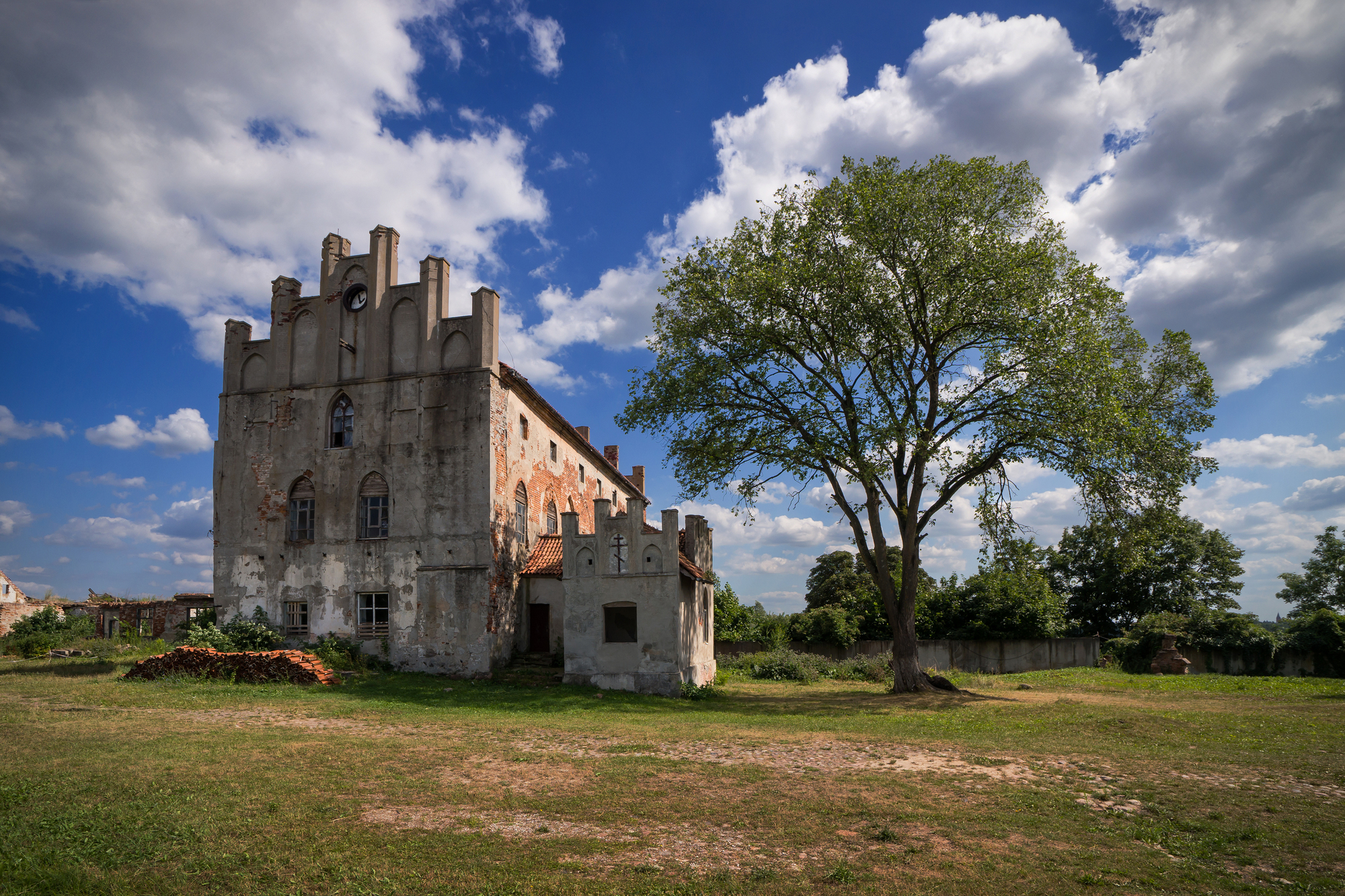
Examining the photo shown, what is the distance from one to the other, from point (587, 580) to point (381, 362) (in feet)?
32.6

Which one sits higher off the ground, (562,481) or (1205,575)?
(562,481)

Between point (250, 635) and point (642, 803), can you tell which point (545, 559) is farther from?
point (642, 803)

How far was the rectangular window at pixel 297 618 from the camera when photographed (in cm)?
2342

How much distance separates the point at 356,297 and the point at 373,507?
7.21m

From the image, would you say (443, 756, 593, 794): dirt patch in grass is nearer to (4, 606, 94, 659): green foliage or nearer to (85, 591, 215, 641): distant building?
(85, 591, 215, 641): distant building

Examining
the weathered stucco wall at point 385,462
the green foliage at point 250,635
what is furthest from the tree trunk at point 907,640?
the green foliage at point 250,635

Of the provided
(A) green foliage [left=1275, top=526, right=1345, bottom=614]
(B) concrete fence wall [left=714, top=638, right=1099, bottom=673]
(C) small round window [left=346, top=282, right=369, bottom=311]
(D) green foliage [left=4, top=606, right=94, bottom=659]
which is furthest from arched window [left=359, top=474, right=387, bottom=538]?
(A) green foliage [left=1275, top=526, right=1345, bottom=614]

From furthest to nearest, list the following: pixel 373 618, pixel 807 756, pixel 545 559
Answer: pixel 545 559
pixel 373 618
pixel 807 756

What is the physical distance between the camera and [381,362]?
79.0 ft

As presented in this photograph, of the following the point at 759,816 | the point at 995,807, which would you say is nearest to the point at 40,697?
the point at 759,816

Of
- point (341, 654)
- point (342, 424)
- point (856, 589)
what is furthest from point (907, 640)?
point (856, 589)

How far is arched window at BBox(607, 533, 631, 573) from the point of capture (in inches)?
846

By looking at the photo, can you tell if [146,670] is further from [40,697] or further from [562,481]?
[562,481]

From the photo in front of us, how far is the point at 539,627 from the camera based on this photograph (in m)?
24.8
